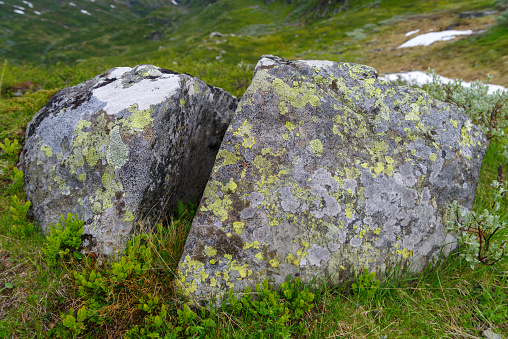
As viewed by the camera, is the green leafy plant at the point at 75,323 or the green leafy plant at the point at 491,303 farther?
the green leafy plant at the point at 491,303

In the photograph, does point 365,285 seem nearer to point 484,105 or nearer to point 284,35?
point 484,105

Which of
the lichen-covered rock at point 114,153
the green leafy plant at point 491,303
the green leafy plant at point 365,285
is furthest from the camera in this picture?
the lichen-covered rock at point 114,153

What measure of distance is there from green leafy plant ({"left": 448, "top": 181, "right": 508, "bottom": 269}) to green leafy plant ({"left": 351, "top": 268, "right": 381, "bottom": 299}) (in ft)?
4.25

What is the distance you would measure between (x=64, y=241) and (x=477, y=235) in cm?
551

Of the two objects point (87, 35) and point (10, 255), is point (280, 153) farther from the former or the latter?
point (87, 35)

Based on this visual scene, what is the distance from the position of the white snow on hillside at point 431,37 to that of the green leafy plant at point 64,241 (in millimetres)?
45192

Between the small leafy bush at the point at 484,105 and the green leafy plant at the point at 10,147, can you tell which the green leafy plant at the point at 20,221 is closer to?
the green leafy plant at the point at 10,147

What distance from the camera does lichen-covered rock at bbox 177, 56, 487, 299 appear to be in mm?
3229

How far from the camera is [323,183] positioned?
348 centimetres

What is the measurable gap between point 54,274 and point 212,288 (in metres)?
1.88

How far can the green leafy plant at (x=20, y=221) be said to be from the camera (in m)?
3.51

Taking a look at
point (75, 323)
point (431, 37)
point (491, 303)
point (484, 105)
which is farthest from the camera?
point (431, 37)

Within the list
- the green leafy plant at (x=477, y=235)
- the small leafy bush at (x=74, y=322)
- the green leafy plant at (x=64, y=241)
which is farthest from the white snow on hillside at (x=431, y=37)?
the small leafy bush at (x=74, y=322)

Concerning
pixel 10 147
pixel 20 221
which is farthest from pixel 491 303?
pixel 10 147
